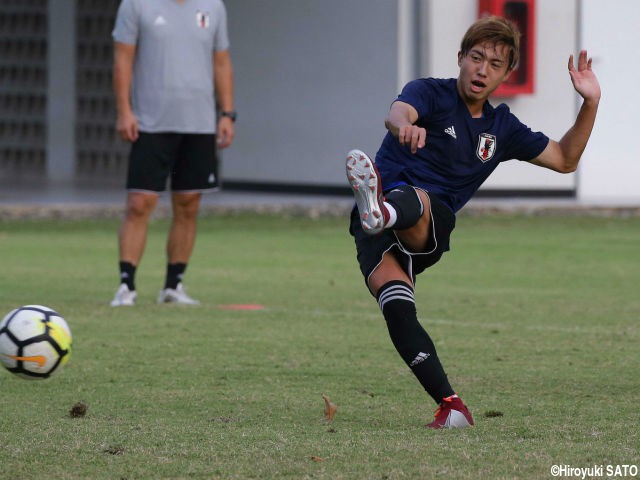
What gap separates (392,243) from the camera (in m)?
5.23

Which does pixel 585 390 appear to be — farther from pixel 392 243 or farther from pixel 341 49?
pixel 341 49

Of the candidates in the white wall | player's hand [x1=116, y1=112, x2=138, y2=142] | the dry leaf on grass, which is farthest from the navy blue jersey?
the white wall

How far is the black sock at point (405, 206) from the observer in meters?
5.02

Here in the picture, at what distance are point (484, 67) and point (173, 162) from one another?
4043mm

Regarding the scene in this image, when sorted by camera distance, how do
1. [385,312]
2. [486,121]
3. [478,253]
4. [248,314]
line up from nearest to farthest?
[385,312], [486,121], [248,314], [478,253]

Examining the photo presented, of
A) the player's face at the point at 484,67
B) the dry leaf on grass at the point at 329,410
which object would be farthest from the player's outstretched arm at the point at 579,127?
the dry leaf on grass at the point at 329,410

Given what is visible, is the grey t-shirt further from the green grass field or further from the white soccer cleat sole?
the white soccer cleat sole

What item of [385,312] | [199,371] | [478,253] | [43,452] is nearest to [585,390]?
[385,312]

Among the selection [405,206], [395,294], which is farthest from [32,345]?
[405,206]

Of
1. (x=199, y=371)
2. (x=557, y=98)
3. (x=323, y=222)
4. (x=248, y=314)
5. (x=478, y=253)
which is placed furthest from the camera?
(x=557, y=98)

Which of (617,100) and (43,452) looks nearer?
(43,452)

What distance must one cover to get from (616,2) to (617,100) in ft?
4.19

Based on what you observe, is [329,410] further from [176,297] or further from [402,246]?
[176,297]

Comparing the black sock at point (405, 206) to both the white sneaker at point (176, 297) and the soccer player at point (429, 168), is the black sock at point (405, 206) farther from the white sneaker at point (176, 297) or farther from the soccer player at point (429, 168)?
the white sneaker at point (176, 297)
